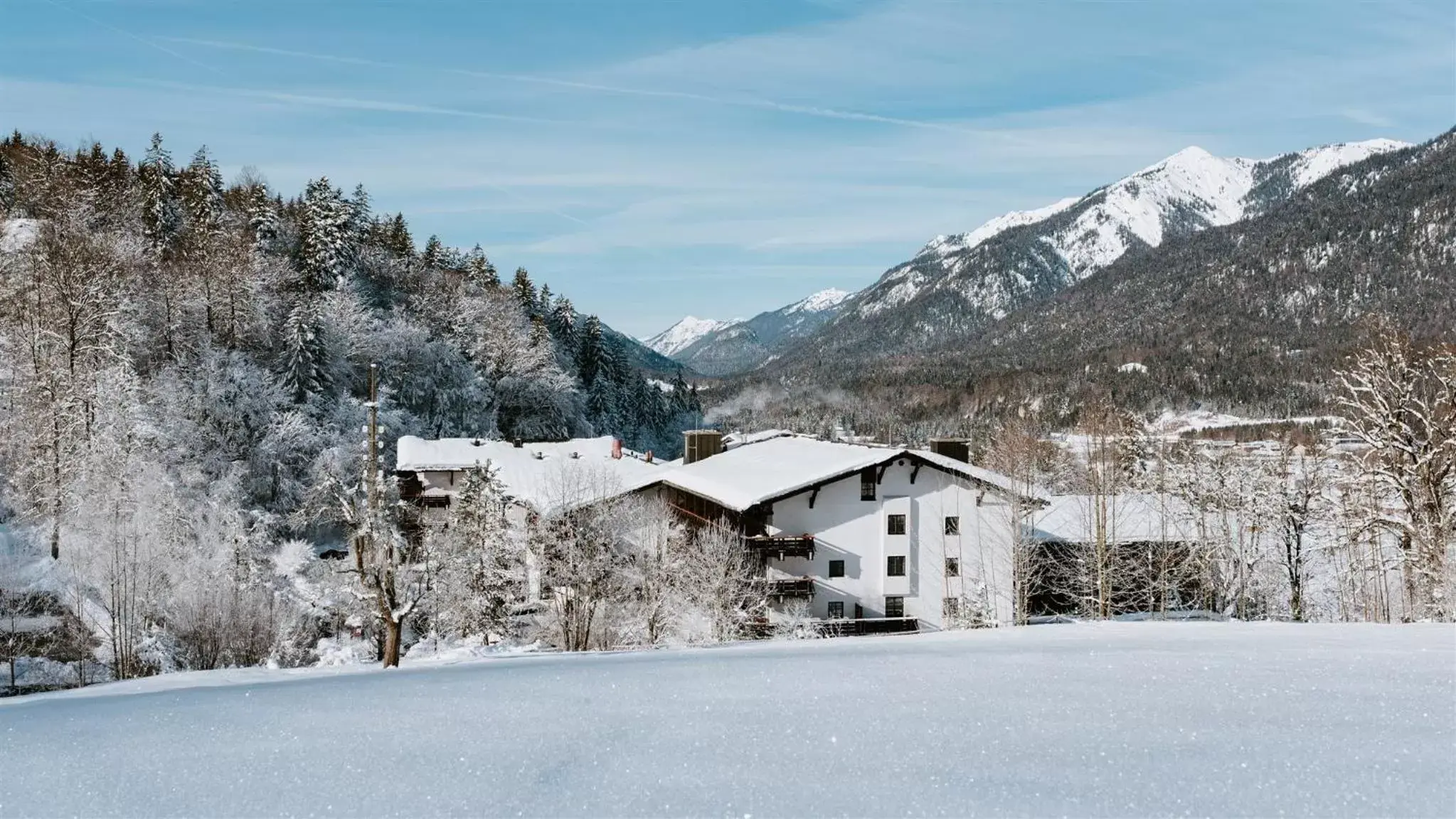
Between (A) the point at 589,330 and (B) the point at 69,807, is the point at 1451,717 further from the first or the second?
(A) the point at 589,330

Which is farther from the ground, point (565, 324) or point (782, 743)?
point (565, 324)

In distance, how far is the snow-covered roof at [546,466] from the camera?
3241cm

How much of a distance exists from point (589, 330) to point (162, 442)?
5125 centimetres

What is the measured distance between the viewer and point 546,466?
43438 millimetres

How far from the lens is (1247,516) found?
3419cm

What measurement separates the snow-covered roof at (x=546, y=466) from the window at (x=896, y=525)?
10.3 metres

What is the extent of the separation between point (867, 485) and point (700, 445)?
1178cm

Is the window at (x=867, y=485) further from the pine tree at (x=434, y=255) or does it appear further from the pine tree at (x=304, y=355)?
the pine tree at (x=434, y=255)

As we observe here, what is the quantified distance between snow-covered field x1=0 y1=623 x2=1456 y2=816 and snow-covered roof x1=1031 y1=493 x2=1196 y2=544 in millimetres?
32629

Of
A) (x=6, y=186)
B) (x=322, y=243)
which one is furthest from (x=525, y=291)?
(x=6, y=186)

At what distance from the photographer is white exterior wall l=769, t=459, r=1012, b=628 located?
36.2 m

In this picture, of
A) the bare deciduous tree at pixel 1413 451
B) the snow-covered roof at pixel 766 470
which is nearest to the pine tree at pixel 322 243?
the snow-covered roof at pixel 766 470

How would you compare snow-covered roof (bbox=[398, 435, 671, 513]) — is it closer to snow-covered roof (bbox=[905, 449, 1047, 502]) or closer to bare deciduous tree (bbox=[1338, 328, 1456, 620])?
snow-covered roof (bbox=[905, 449, 1047, 502])

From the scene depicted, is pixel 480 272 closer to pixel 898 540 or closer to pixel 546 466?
pixel 546 466
